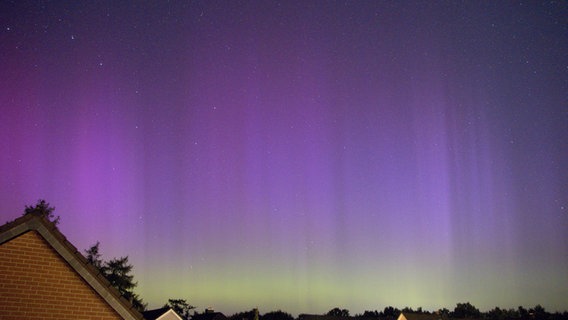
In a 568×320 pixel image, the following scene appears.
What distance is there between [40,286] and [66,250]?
91 centimetres

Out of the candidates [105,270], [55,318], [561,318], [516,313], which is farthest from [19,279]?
[516,313]

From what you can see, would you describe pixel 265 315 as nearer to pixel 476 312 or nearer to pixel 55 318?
pixel 476 312

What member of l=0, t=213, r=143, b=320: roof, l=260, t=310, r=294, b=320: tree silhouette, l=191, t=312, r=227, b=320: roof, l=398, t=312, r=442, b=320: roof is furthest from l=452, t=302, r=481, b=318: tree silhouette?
l=0, t=213, r=143, b=320: roof

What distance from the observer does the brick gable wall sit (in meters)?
8.76

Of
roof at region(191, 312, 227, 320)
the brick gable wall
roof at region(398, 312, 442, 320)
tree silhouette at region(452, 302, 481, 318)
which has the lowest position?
tree silhouette at region(452, 302, 481, 318)

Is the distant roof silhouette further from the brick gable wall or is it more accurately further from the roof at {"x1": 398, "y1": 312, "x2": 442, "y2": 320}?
the brick gable wall

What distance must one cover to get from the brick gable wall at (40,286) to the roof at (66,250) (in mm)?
135

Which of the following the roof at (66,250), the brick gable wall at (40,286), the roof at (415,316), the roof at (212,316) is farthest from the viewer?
the roof at (415,316)

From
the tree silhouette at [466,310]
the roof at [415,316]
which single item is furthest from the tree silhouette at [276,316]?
the roof at [415,316]

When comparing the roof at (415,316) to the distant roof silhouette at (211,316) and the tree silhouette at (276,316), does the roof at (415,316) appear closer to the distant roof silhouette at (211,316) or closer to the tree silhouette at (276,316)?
the distant roof silhouette at (211,316)

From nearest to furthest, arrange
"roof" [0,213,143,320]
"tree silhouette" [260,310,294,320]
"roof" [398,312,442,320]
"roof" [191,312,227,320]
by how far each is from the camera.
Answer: "roof" [0,213,143,320] → "roof" [191,312,227,320] → "roof" [398,312,442,320] → "tree silhouette" [260,310,294,320]

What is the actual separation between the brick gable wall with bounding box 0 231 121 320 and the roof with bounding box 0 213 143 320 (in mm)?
135

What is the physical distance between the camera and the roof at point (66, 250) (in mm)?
9008

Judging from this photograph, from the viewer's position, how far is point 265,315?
418 ft
